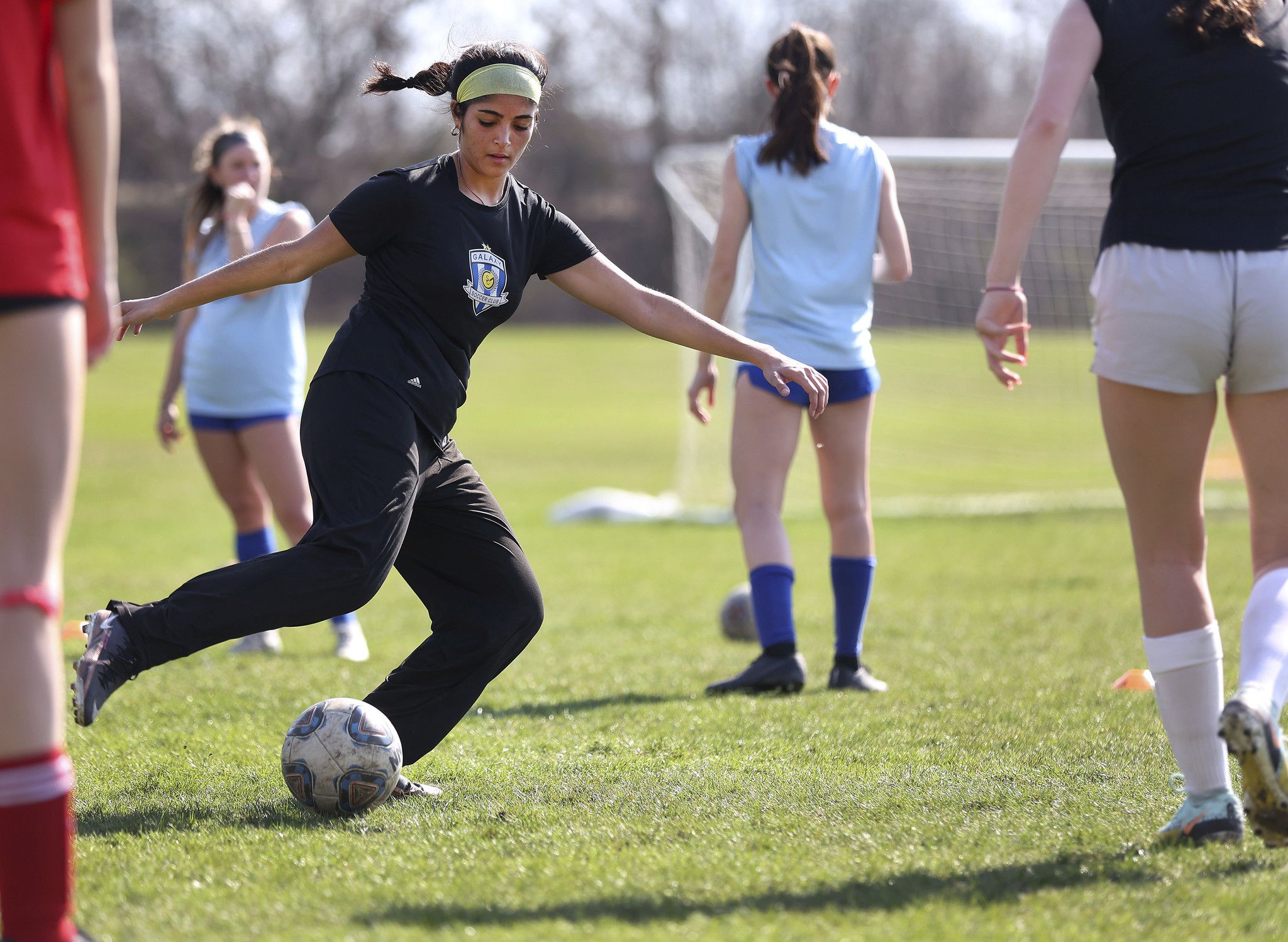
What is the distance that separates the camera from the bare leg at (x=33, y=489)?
7.75ft

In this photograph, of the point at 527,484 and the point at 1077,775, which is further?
the point at 527,484

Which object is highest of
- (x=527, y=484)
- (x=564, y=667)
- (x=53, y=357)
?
(x=53, y=357)

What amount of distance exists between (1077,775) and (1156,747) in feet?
1.62

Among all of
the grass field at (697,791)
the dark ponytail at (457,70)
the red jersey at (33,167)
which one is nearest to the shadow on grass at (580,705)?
the grass field at (697,791)

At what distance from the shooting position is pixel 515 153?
3.72 metres

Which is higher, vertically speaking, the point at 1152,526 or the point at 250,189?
the point at 250,189

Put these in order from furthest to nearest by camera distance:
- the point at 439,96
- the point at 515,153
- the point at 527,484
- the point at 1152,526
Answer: the point at 527,484
the point at 439,96
the point at 515,153
the point at 1152,526

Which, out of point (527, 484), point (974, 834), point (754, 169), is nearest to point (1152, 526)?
point (974, 834)

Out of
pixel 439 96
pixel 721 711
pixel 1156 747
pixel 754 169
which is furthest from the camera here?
pixel 754 169

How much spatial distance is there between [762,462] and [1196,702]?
8.34ft

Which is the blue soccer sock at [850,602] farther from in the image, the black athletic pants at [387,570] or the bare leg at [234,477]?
the bare leg at [234,477]

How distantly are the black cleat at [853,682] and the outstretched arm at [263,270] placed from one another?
2.85m

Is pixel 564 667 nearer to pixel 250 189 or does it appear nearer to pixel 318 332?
pixel 250 189

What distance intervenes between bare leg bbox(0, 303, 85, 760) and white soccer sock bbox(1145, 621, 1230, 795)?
2.40 meters
